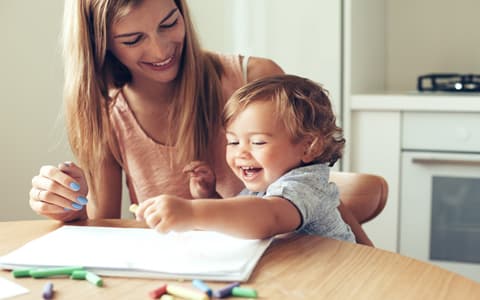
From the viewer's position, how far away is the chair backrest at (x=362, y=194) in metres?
1.36

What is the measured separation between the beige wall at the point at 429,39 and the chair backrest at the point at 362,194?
1618mm

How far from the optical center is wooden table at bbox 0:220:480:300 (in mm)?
826

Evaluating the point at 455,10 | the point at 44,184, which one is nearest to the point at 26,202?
the point at 44,184

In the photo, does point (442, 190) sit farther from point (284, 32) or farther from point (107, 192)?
point (107, 192)

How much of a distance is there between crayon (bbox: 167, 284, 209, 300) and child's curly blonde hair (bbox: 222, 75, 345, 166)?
40cm

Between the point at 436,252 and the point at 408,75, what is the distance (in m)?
0.75

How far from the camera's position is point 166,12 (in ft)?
4.68

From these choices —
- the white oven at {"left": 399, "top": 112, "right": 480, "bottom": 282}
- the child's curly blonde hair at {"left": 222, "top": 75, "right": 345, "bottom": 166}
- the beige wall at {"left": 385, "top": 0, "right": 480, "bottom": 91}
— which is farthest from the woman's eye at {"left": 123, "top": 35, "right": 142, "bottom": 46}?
the beige wall at {"left": 385, "top": 0, "right": 480, "bottom": 91}

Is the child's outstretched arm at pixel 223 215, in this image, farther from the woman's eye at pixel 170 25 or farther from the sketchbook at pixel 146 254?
the woman's eye at pixel 170 25

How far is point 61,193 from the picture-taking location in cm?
117

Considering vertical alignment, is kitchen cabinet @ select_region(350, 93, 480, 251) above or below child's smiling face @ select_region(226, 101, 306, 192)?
below

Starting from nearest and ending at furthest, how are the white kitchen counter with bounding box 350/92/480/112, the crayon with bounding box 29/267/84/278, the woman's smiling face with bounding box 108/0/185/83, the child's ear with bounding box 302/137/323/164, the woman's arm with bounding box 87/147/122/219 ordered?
the crayon with bounding box 29/267/84/278 < the child's ear with bounding box 302/137/323/164 < the woman's smiling face with bounding box 108/0/185/83 < the woman's arm with bounding box 87/147/122/219 < the white kitchen counter with bounding box 350/92/480/112

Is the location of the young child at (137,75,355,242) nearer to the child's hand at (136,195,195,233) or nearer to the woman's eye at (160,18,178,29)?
the child's hand at (136,195,195,233)

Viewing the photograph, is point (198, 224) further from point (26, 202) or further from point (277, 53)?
point (277, 53)
